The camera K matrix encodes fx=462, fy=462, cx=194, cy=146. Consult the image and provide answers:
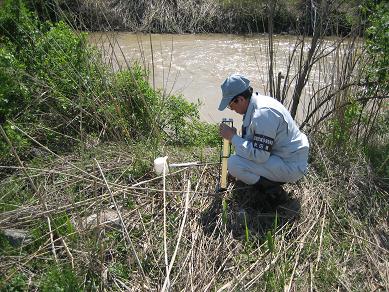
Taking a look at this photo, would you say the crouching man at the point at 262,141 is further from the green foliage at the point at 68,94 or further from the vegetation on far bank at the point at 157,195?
the green foliage at the point at 68,94

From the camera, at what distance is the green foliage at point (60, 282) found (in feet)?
8.73

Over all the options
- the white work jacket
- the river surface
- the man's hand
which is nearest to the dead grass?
the white work jacket

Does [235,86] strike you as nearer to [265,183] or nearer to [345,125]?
[265,183]

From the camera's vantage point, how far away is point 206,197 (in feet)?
11.4

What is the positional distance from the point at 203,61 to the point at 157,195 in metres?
6.45

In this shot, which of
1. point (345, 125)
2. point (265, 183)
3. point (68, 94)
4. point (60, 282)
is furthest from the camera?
point (68, 94)

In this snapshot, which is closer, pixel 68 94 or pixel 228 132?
pixel 228 132

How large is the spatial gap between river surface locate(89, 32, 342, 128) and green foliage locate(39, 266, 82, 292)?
3887mm

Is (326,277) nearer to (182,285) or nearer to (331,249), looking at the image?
(331,249)

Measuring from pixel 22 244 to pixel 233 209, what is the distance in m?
1.46

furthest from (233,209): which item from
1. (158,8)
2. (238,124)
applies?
(158,8)

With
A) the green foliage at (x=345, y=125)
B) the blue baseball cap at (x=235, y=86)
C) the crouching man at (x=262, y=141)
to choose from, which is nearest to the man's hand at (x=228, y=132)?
the crouching man at (x=262, y=141)

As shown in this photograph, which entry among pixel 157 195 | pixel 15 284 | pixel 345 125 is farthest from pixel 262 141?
pixel 15 284

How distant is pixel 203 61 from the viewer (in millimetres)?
9570
